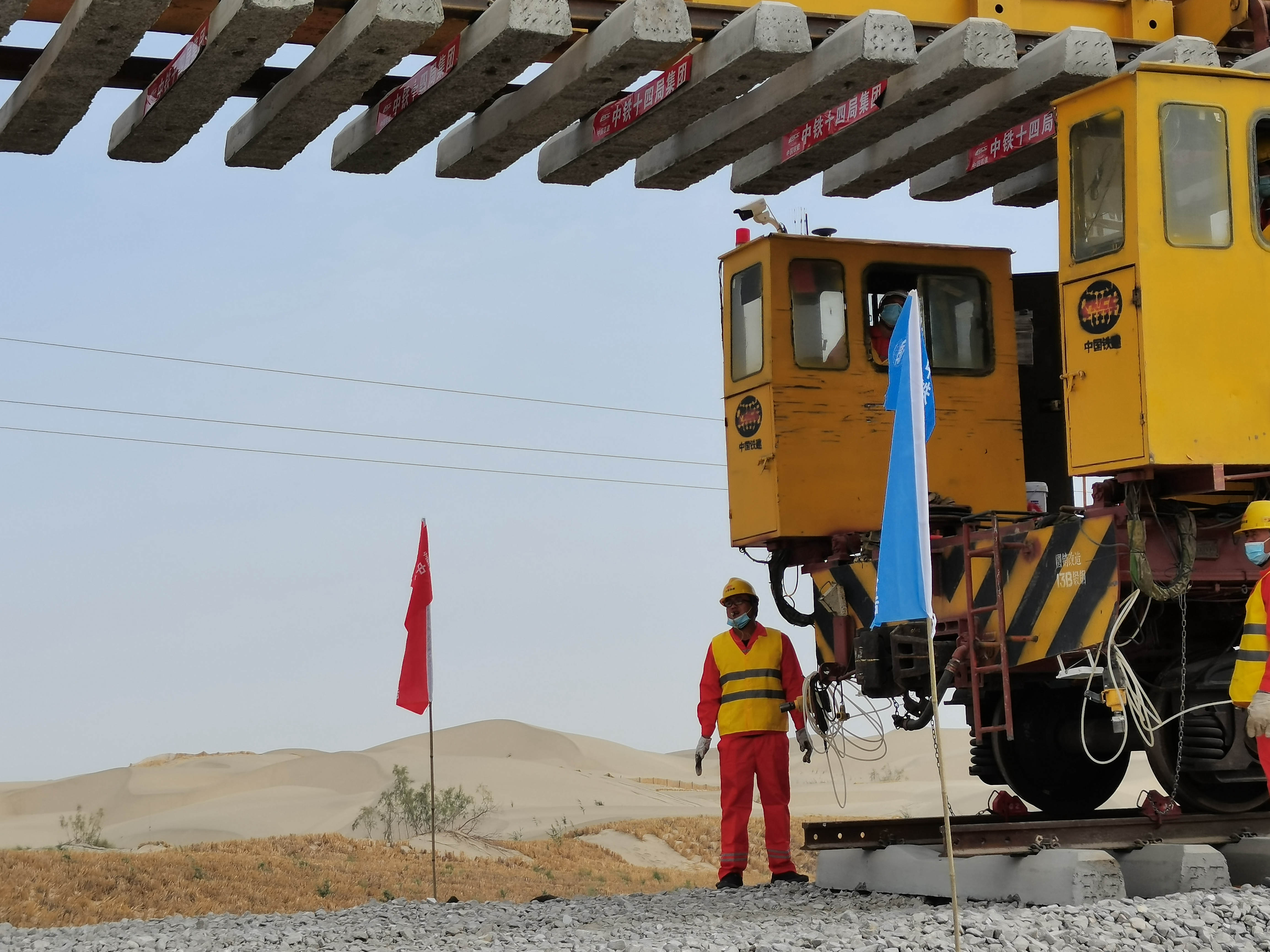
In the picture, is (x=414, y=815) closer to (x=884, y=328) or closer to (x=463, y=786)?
(x=463, y=786)

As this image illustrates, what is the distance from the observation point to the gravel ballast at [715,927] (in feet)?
23.7

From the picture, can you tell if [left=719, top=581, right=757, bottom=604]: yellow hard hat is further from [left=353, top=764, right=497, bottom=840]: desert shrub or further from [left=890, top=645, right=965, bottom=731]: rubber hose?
[left=353, top=764, right=497, bottom=840]: desert shrub

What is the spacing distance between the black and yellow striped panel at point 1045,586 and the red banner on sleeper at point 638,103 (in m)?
2.83

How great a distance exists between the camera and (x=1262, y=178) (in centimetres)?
894

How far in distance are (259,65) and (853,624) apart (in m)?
4.98

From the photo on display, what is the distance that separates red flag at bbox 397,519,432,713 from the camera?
12.5 metres

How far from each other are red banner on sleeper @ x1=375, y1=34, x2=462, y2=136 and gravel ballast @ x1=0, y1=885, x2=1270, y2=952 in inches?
166

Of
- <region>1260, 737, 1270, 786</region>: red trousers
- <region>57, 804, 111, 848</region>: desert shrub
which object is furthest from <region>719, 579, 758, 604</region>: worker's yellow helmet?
<region>57, 804, 111, 848</region>: desert shrub

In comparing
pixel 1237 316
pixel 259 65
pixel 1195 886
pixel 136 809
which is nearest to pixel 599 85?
pixel 259 65

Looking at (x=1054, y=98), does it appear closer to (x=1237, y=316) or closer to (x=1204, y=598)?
(x=1237, y=316)

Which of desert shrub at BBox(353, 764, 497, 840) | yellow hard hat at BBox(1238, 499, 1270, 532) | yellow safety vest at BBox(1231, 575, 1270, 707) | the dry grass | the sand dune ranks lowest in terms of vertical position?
the sand dune

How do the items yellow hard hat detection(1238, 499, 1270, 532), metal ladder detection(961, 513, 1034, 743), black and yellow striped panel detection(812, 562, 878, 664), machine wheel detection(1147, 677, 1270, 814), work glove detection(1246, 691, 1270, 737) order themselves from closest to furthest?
work glove detection(1246, 691, 1270, 737) < yellow hard hat detection(1238, 499, 1270, 532) < machine wheel detection(1147, 677, 1270, 814) < metal ladder detection(961, 513, 1034, 743) < black and yellow striped panel detection(812, 562, 878, 664)

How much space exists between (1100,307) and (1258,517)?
129 cm

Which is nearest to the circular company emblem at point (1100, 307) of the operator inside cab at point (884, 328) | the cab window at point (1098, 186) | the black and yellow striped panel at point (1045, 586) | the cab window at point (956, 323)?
the cab window at point (1098, 186)
